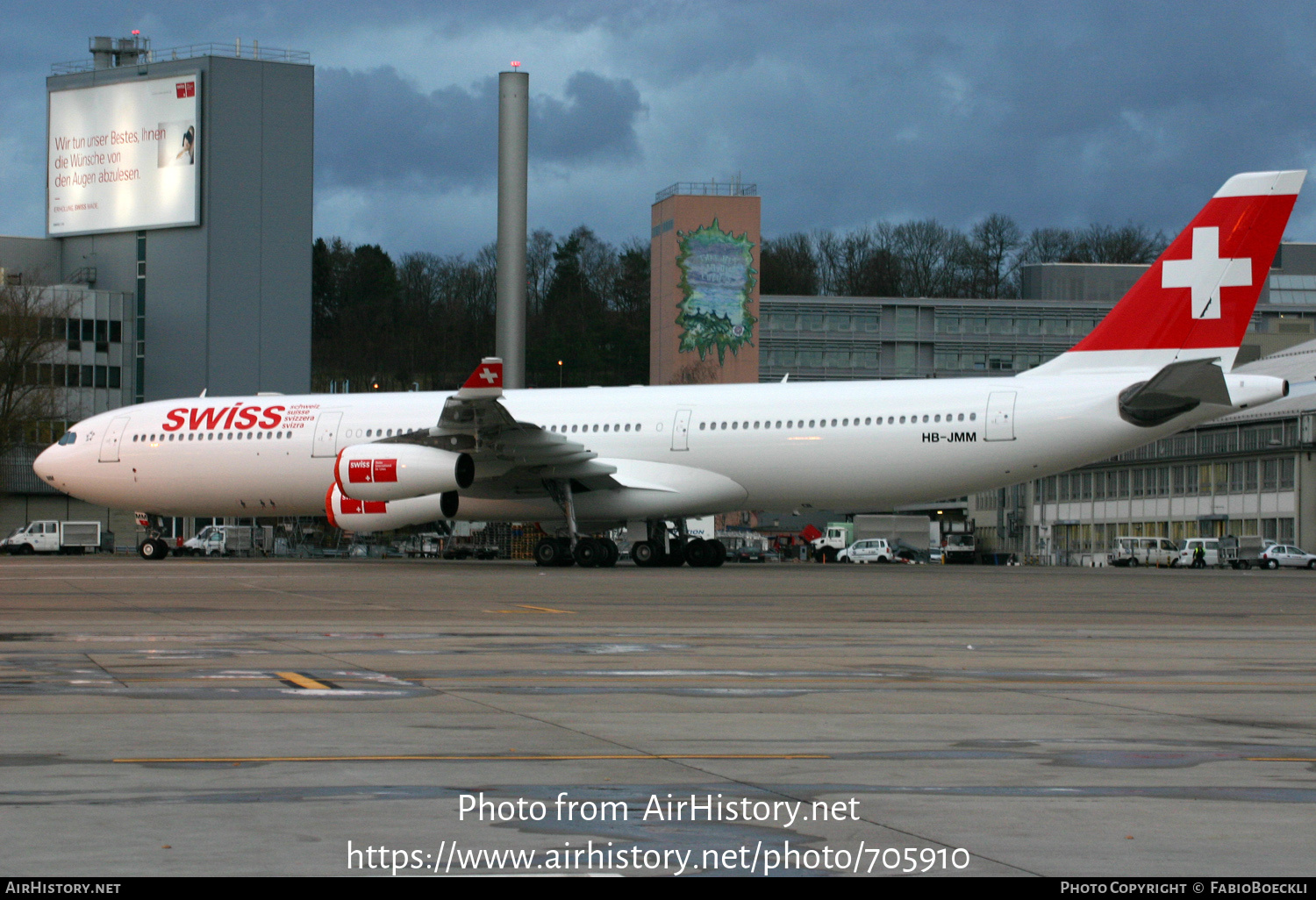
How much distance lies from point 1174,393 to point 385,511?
15.6 m

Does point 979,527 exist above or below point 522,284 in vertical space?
below

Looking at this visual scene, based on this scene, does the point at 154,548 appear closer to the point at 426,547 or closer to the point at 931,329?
the point at 426,547

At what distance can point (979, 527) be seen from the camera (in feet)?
292

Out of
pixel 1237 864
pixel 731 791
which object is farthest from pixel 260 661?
pixel 1237 864

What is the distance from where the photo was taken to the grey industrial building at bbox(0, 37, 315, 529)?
8188 cm

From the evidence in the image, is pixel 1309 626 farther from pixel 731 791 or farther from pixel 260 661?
pixel 731 791

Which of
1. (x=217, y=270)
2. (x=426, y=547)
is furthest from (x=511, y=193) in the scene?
(x=426, y=547)

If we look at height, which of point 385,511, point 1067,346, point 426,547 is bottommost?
point 426,547

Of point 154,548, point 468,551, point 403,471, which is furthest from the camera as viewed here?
point 468,551

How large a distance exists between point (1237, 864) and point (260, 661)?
7933 mm

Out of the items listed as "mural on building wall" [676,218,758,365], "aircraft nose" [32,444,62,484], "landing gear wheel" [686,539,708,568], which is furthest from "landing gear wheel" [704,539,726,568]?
"mural on building wall" [676,218,758,365]

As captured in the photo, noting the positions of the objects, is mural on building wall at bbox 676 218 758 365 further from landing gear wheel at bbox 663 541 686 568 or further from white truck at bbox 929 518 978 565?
landing gear wheel at bbox 663 541 686 568

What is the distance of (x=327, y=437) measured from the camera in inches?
1321
